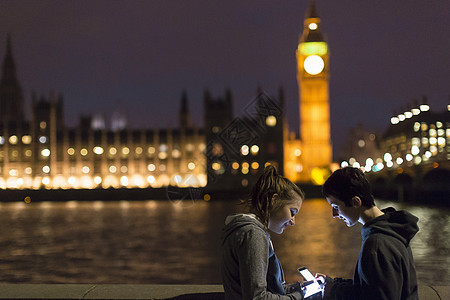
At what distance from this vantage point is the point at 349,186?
2.35 m

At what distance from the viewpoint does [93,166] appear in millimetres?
71938

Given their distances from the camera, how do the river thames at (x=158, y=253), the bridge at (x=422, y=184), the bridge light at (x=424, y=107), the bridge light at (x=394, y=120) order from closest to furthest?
the river thames at (x=158, y=253), the bridge at (x=422, y=184), the bridge light at (x=424, y=107), the bridge light at (x=394, y=120)

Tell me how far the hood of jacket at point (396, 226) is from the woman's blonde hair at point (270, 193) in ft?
1.02

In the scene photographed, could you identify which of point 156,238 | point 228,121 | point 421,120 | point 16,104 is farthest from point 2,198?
point 16,104

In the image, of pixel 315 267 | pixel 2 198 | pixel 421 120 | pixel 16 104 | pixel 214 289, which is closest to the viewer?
pixel 214 289

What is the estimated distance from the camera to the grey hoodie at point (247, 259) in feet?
7.22

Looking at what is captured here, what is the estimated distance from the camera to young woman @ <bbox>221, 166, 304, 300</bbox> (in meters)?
2.20

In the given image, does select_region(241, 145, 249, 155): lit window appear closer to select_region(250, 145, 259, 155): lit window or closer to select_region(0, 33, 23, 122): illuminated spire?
select_region(250, 145, 259, 155): lit window

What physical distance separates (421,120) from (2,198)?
4538 cm

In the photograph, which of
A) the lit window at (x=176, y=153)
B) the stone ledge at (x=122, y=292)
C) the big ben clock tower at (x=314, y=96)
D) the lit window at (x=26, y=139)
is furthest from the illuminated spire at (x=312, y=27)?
the stone ledge at (x=122, y=292)

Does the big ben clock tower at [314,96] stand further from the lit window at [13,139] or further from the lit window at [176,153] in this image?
the lit window at [13,139]

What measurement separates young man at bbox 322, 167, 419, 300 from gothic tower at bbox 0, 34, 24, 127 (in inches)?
4174

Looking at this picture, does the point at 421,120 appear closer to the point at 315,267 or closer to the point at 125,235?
the point at 125,235

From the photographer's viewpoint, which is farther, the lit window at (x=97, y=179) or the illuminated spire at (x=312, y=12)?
the illuminated spire at (x=312, y=12)
